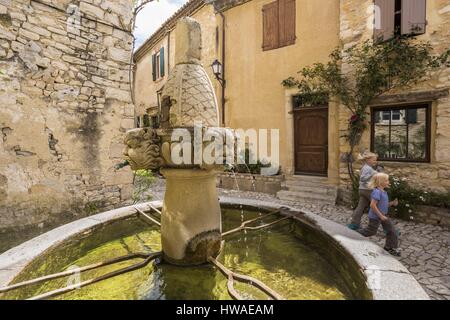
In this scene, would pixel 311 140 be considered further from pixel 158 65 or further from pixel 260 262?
pixel 158 65

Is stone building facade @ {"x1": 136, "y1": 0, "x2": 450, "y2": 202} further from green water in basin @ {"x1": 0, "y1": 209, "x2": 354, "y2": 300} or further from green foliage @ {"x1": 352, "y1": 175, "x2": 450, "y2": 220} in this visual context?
green water in basin @ {"x1": 0, "y1": 209, "x2": 354, "y2": 300}

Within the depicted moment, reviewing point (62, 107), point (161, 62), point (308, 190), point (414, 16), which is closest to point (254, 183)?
point (308, 190)

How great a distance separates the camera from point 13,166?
12.4 ft

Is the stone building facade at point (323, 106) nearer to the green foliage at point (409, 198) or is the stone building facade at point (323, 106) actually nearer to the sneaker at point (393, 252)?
the green foliage at point (409, 198)

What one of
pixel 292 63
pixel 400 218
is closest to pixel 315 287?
pixel 400 218

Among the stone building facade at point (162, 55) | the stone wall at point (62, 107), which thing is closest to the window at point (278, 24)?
the stone building facade at point (162, 55)

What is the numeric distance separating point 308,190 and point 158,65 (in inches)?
411

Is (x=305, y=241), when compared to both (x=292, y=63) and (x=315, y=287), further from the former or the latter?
(x=292, y=63)

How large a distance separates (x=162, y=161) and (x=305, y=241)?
1566 millimetres

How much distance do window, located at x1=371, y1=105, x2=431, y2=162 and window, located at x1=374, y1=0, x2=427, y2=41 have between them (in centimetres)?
160

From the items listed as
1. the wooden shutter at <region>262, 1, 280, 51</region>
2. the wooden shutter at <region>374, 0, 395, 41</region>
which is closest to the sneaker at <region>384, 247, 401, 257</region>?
the wooden shutter at <region>374, 0, 395, 41</region>

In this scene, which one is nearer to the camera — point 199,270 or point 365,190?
point 199,270

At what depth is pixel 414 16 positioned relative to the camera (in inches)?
204

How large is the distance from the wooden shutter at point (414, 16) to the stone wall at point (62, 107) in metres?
5.89
